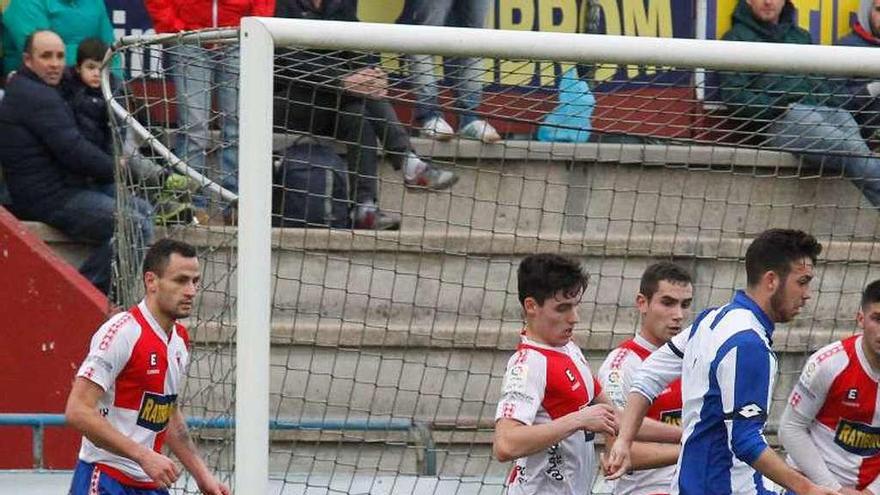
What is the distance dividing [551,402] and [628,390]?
73 cm

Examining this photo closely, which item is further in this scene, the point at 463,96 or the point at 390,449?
the point at 390,449

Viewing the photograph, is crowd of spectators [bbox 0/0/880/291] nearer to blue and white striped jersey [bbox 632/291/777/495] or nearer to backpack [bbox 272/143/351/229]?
backpack [bbox 272/143/351/229]

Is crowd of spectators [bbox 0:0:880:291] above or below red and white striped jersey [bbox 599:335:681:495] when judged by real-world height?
above

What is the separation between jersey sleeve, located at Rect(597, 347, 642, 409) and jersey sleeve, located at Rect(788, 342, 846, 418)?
60cm

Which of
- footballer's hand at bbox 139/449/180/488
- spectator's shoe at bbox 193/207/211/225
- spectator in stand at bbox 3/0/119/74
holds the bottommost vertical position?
footballer's hand at bbox 139/449/180/488

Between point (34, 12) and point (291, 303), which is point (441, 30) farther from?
point (34, 12)

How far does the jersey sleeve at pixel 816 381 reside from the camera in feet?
21.3

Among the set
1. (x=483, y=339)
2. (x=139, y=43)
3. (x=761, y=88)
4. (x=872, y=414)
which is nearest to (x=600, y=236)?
(x=483, y=339)

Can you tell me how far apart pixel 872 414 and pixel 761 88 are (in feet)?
5.30

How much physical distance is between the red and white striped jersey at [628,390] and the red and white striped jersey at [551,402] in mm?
524

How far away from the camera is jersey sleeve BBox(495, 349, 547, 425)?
226 inches

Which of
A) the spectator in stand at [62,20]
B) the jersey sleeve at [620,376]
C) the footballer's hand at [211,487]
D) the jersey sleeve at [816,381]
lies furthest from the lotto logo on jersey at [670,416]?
the spectator in stand at [62,20]

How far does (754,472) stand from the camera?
5.77 m

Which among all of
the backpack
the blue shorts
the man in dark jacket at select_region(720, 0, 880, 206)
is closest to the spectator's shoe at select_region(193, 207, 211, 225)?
the backpack
